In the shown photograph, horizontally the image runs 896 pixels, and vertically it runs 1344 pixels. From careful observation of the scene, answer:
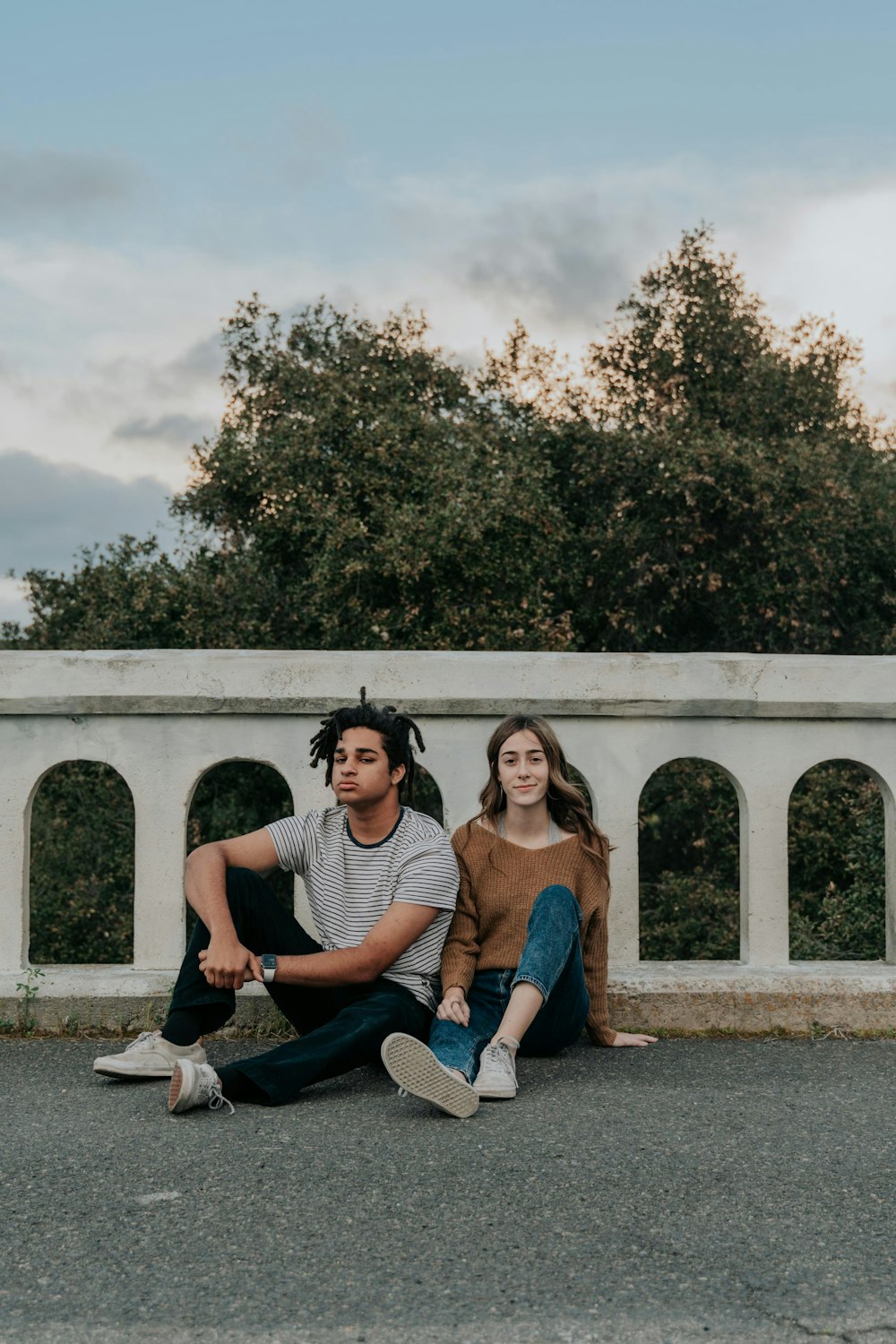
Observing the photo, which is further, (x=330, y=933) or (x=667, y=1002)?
(x=667, y=1002)

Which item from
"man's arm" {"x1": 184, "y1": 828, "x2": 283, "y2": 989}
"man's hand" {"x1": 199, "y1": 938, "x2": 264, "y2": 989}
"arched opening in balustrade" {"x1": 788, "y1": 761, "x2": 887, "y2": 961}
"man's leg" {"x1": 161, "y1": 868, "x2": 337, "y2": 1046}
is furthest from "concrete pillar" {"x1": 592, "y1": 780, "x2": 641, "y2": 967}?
"arched opening in balustrade" {"x1": 788, "y1": 761, "x2": 887, "y2": 961}

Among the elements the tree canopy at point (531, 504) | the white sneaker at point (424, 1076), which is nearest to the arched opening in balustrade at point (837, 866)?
the tree canopy at point (531, 504)

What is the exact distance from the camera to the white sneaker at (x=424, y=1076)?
2.98 meters

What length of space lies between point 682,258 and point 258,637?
6795 millimetres

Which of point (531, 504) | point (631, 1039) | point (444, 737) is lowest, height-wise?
point (631, 1039)

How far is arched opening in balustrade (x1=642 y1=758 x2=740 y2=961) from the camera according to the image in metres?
11.3

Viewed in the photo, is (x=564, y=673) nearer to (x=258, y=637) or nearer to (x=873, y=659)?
(x=873, y=659)

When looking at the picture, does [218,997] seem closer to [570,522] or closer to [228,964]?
[228,964]

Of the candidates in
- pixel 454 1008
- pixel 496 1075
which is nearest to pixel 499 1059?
pixel 496 1075

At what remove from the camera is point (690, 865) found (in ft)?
43.5

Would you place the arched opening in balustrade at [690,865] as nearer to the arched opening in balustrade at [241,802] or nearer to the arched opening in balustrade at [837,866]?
the arched opening in balustrade at [837,866]

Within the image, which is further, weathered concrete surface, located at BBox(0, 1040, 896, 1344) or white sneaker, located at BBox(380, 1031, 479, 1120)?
white sneaker, located at BBox(380, 1031, 479, 1120)

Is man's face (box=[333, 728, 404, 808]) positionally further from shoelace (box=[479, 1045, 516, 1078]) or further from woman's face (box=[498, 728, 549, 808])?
shoelace (box=[479, 1045, 516, 1078])

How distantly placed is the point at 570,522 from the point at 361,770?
978 cm
